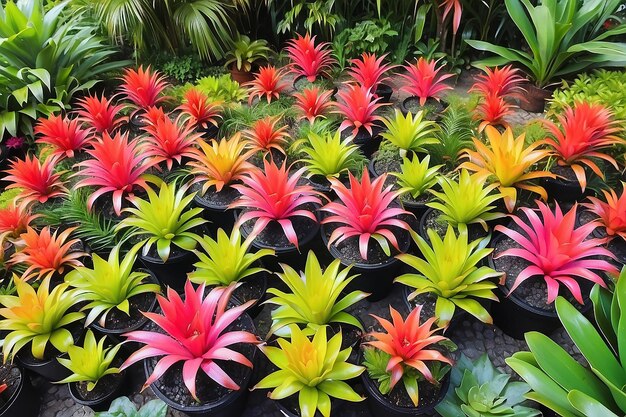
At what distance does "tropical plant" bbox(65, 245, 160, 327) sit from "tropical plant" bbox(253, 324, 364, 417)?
845mm

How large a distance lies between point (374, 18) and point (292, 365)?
3.86 meters

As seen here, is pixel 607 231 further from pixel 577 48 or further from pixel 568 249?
pixel 577 48

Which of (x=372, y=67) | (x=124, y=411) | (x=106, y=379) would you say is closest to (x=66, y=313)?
(x=106, y=379)

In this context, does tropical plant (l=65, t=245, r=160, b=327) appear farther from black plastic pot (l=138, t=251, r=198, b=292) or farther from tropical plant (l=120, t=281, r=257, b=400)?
tropical plant (l=120, t=281, r=257, b=400)

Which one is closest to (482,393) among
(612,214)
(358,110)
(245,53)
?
(612,214)

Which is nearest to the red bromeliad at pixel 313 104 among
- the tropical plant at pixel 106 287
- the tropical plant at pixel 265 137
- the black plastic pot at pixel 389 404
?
the tropical plant at pixel 265 137

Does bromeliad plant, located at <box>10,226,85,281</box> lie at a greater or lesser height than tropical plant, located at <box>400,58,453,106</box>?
lesser

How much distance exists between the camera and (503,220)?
250 cm

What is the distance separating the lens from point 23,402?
2.03 m

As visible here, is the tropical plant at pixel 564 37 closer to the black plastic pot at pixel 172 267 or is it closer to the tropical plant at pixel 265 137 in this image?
the tropical plant at pixel 265 137

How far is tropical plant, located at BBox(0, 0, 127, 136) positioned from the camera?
351 cm

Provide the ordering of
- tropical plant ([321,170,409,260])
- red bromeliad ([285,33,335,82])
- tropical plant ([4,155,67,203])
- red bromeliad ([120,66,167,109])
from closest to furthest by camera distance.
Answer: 1. tropical plant ([321,170,409,260])
2. tropical plant ([4,155,67,203])
3. red bromeliad ([120,66,167,109])
4. red bromeliad ([285,33,335,82])

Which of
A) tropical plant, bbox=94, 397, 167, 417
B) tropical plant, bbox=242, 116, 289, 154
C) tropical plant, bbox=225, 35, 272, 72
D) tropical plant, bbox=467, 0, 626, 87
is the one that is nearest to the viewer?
tropical plant, bbox=94, 397, 167, 417

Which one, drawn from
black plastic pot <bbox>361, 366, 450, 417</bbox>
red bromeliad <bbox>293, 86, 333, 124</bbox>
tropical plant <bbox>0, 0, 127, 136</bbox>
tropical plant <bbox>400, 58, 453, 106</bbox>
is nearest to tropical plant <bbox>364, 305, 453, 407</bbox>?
black plastic pot <bbox>361, 366, 450, 417</bbox>
